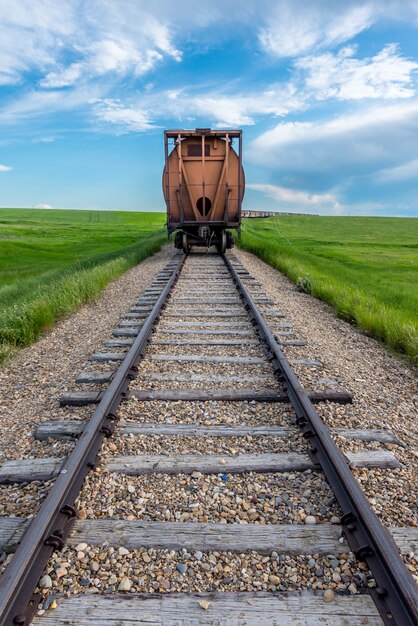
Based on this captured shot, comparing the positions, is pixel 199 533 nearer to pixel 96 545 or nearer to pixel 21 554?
pixel 96 545

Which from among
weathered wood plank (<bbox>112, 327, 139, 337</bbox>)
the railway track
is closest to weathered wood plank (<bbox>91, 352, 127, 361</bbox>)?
the railway track

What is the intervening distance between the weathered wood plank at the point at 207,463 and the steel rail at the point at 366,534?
0.70ft

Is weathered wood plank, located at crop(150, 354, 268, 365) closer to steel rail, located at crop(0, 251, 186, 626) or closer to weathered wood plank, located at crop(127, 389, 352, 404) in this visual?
weathered wood plank, located at crop(127, 389, 352, 404)

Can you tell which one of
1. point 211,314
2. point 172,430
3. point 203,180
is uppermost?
point 203,180

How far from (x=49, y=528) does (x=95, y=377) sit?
8.48ft

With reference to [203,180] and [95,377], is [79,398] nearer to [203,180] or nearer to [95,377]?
[95,377]

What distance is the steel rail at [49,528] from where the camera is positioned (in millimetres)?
2057

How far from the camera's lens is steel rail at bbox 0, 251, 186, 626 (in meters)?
2.06

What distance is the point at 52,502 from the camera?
8.66 ft

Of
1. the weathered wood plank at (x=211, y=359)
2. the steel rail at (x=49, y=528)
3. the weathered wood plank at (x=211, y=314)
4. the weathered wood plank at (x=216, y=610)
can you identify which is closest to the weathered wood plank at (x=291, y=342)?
the weathered wood plank at (x=211, y=359)

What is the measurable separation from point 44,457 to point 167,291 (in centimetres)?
587

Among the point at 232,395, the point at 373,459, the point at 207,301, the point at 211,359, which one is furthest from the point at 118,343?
the point at 373,459

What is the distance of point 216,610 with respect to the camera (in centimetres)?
213

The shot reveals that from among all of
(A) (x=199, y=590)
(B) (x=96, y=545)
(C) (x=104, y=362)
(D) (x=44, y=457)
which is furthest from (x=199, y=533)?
(C) (x=104, y=362)
